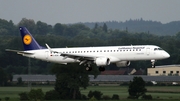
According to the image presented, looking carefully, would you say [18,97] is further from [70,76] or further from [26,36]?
[26,36]

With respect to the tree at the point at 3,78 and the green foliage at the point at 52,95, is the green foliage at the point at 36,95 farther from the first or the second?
the tree at the point at 3,78

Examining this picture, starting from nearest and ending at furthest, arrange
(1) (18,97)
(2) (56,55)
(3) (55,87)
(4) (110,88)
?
(2) (56,55)
(1) (18,97)
(3) (55,87)
(4) (110,88)

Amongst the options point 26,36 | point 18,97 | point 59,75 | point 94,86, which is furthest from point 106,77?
point 26,36

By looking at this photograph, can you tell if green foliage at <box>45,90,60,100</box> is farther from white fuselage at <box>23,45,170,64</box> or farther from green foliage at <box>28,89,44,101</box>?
white fuselage at <box>23,45,170,64</box>

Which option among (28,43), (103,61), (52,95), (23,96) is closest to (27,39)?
→ (28,43)

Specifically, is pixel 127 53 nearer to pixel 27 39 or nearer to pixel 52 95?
pixel 27 39

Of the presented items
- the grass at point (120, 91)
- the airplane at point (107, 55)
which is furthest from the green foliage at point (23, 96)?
the airplane at point (107, 55)

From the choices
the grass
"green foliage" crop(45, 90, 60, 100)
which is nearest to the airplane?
the grass

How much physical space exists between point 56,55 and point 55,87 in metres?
44.2

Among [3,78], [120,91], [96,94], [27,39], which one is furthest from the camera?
[3,78]

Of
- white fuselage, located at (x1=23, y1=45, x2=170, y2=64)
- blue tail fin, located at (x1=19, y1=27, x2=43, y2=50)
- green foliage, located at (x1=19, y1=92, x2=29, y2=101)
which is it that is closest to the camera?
white fuselage, located at (x1=23, y1=45, x2=170, y2=64)

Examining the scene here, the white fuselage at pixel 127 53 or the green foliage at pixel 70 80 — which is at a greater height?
the white fuselage at pixel 127 53

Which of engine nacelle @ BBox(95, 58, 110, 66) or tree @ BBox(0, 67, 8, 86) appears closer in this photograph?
engine nacelle @ BBox(95, 58, 110, 66)

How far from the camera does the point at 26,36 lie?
99.4m
